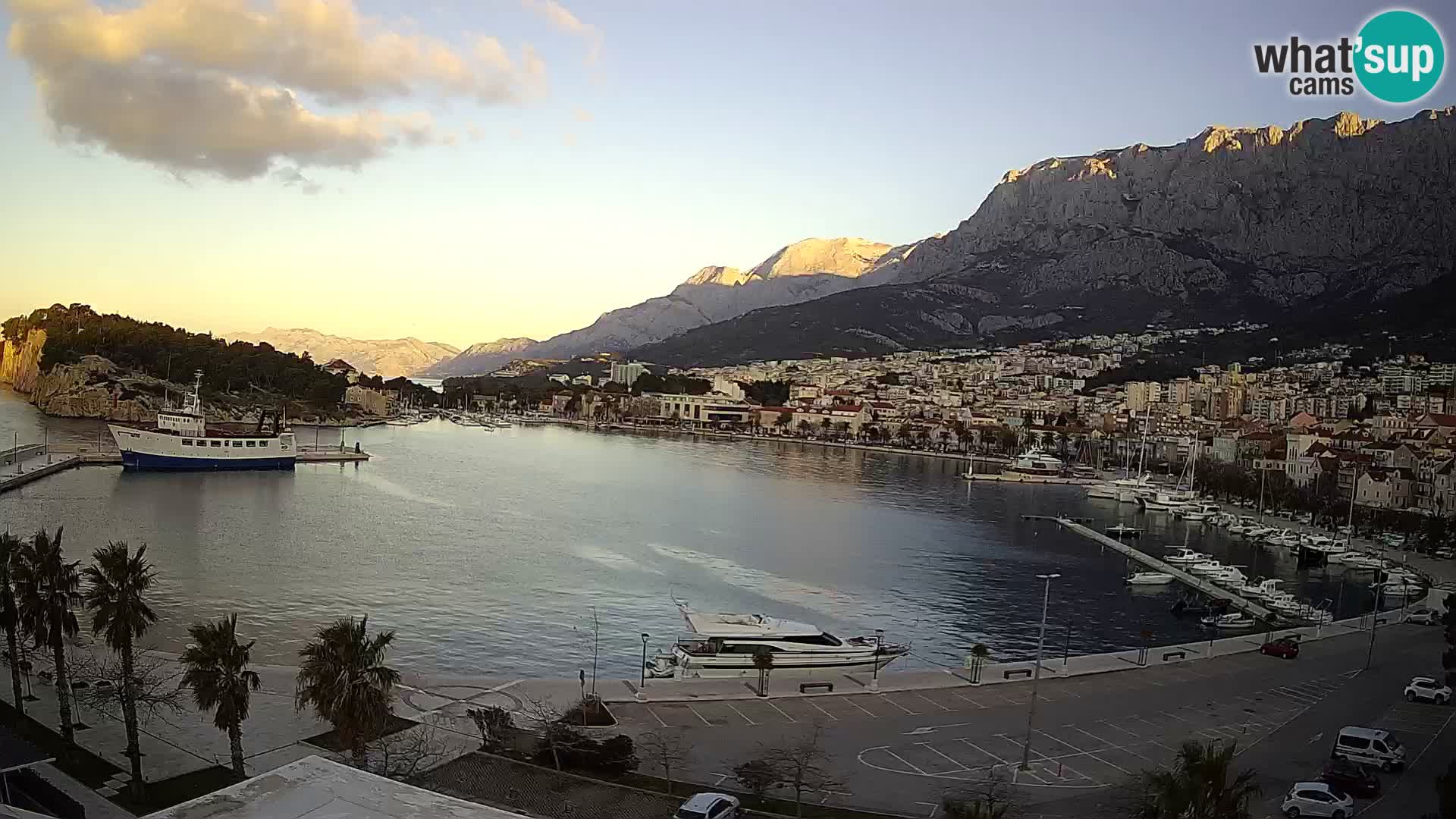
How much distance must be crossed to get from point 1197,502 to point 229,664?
57.1m

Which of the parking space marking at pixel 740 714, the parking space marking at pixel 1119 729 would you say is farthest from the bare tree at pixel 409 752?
the parking space marking at pixel 1119 729

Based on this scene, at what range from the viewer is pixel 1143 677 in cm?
2033

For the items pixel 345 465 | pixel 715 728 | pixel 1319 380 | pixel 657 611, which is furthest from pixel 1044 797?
pixel 1319 380

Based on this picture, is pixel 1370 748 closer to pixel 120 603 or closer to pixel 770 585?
pixel 120 603

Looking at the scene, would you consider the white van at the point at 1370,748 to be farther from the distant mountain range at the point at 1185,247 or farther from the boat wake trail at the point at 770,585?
the distant mountain range at the point at 1185,247

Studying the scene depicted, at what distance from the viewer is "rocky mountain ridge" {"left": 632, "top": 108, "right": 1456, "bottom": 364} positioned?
415 ft

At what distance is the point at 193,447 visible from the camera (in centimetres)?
5378

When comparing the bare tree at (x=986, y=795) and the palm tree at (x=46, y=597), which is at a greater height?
the palm tree at (x=46, y=597)

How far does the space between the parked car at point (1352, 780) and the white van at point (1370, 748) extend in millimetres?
866

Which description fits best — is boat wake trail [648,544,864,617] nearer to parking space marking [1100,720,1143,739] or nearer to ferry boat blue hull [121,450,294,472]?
parking space marking [1100,720,1143,739]

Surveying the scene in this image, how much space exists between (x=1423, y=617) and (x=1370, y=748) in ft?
53.6

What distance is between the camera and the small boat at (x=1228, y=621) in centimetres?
2905

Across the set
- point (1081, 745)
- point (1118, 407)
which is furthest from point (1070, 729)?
point (1118, 407)

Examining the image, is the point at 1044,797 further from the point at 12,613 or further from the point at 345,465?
the point at 345,465
